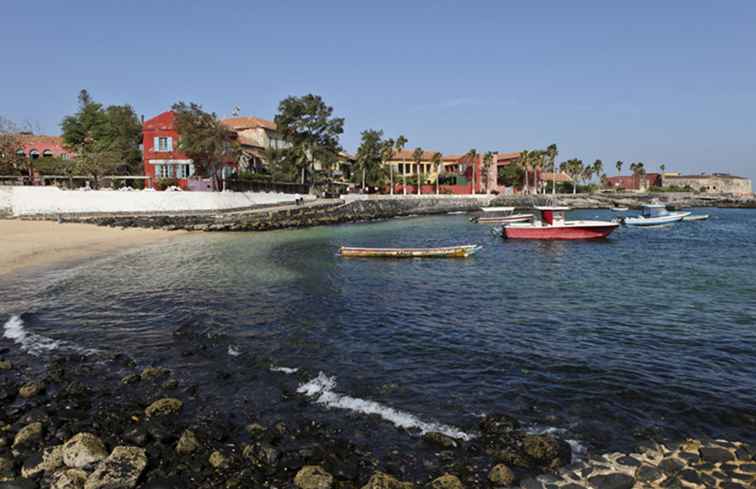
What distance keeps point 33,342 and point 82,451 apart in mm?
9332

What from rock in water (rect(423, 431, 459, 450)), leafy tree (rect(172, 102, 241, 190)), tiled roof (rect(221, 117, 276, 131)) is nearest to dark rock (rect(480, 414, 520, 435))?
rock in water (rect(423, 431, 459, 450))

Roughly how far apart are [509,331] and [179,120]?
183ft

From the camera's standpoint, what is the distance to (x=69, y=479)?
8.20 meters

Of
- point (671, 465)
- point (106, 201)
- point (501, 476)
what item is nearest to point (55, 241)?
point (106, 201)

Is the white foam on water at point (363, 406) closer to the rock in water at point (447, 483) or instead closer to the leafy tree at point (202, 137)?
the rock in water at point (447, 483)

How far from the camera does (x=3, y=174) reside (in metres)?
64.0

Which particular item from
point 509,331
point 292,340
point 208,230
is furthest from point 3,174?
point 509,331

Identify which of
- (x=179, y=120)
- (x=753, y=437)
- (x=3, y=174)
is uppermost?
(x=179, y=120)

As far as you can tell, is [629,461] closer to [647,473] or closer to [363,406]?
[647,473]

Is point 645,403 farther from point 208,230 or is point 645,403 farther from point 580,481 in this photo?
point 208,230

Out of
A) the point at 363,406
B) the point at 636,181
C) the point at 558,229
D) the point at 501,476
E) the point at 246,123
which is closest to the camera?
the point at 501,476

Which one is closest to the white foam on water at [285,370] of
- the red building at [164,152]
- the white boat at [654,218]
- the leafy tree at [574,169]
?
the white boat at [654,218]

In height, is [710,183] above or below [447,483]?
above

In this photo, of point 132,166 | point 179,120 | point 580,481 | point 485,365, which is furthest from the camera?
point 132,166
